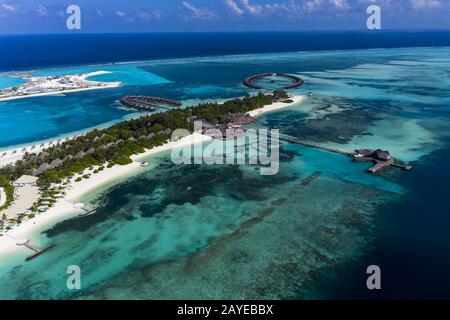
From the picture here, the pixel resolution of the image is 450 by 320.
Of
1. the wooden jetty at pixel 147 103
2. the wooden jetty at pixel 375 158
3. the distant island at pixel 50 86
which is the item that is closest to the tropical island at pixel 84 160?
the wooden jetty at pixel 147 103

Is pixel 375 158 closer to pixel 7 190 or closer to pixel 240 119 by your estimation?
pixel 240 119

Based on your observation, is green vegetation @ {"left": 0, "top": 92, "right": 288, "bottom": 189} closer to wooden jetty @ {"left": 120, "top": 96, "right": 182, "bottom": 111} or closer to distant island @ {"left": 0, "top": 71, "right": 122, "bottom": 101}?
wooden jetty @ {"left": 120, "top": 96, "right": 182, "bottom": 111}

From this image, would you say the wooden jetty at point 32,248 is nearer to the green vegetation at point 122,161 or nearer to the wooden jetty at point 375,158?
the green vegetation at point 122,161

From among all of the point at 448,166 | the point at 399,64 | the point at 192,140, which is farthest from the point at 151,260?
the point at 399,64

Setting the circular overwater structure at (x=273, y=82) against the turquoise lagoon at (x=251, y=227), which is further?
the circular overwater structure at (x=273, y=82)

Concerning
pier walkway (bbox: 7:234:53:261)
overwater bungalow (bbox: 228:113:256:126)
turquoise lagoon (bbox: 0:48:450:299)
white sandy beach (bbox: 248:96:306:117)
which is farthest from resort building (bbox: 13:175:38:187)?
white sandy beach (bbox: 248:96:306:117)

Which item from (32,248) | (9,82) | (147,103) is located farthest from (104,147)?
(9,82)
